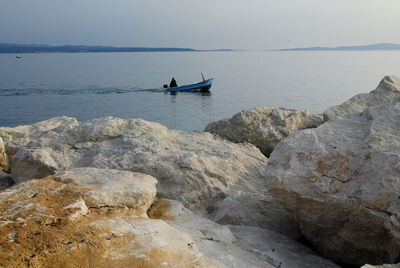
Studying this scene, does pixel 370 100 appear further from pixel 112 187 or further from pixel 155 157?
pixel 112 187

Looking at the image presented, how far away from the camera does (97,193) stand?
14.9 feet

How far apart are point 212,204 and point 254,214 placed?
0.90m

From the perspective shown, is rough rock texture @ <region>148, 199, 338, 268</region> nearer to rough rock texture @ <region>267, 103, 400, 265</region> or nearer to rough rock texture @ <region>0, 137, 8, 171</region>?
rough rock texture @ <region>267, 103, 400, 265</region>

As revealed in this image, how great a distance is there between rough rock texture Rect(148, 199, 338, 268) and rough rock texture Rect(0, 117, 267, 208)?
140 cm

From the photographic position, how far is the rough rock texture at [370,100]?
29.0 feet

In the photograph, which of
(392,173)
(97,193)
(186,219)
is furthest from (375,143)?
(97,193)

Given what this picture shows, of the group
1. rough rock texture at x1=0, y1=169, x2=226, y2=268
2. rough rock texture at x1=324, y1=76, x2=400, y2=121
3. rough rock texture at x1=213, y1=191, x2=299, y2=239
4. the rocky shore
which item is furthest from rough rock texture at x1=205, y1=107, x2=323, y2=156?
rough rock texture at x1=0, y1=169, x2=226, y2=268

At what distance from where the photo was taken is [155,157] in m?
7.33

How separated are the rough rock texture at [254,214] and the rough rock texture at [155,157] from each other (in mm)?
664

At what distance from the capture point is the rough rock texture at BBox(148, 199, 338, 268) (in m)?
4.39

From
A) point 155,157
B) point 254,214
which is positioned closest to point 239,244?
point 254,214

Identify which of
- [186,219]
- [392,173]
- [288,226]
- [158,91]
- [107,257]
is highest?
[392,173]

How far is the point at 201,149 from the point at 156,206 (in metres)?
2.91

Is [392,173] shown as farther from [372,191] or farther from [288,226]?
[288,226]
